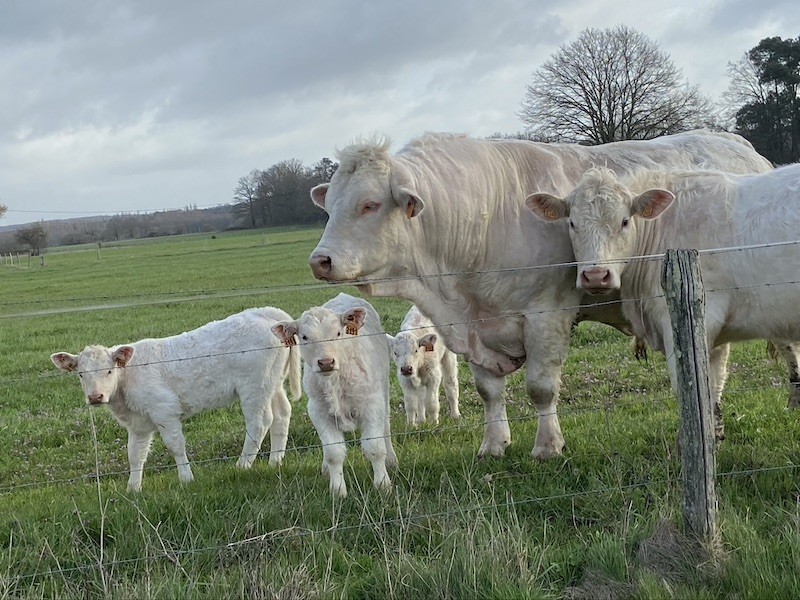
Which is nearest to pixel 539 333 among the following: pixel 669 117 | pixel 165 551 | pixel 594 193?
pixel 594 193

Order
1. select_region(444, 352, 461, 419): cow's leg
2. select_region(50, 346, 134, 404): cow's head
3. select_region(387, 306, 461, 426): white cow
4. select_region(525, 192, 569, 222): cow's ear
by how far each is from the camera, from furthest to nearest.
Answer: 1. select_region(444, 352, 461, 419): cow's leg
2. select_region(387, 306, 461, 426): white cow
3. select_region(50, 346, 134, 404): cow's head
4. select_region(525, 192, 569, 222): cow's ear

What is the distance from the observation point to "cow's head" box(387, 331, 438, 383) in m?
8.88

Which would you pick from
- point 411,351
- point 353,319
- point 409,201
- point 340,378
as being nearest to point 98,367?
point 340,378

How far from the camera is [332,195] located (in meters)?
6.56

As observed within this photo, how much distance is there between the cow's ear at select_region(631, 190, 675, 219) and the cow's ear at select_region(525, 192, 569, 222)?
22.2 inches

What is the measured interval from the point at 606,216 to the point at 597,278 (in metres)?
0.62

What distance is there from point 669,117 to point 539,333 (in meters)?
38.3

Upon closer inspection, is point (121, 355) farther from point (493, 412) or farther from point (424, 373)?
point (424, 373)

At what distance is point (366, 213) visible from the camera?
643 cm

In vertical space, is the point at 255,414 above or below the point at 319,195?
below

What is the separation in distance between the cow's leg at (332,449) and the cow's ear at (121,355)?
1.99 metres

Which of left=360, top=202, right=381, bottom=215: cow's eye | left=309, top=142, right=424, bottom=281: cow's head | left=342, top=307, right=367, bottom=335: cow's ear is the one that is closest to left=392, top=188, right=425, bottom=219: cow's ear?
left=309, top=142, right=424, bottom=281: cow's head

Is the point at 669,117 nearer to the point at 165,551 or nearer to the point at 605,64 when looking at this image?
the point at 605,64

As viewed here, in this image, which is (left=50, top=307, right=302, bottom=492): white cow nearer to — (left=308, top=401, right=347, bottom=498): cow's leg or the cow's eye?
(left=308, top=401, right=347, bottom=498): cow's leg
